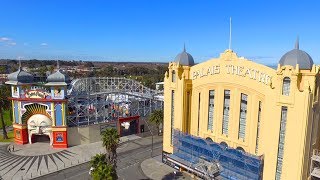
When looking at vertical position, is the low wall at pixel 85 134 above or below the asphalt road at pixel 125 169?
above

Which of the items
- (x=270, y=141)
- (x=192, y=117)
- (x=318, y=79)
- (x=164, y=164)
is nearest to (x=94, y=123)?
(x=164, y=164)

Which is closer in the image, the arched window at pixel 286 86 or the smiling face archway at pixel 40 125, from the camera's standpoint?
the arched window at pixel 286 86

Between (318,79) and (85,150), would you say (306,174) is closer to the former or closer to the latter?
(318,79)

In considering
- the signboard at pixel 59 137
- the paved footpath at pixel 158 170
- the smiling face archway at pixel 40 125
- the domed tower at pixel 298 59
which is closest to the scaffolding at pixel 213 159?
the paved footpath at pixel 158 170

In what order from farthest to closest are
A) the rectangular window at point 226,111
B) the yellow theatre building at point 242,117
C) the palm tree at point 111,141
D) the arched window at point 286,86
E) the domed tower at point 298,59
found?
the rectangular window at point 226,111 → the palm tree at point 111,141 → the domed tower at point 298,59 → the arched window at point 286,86 → the yellow theatre building at point 242,117

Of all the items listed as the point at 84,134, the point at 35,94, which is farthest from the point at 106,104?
the point at 35,94

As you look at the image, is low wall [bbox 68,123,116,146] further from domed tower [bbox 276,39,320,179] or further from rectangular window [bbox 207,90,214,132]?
domed tower [bbox 276,39,320,179]

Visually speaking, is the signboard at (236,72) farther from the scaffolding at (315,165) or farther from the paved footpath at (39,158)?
the paved footpath at (39,158)
